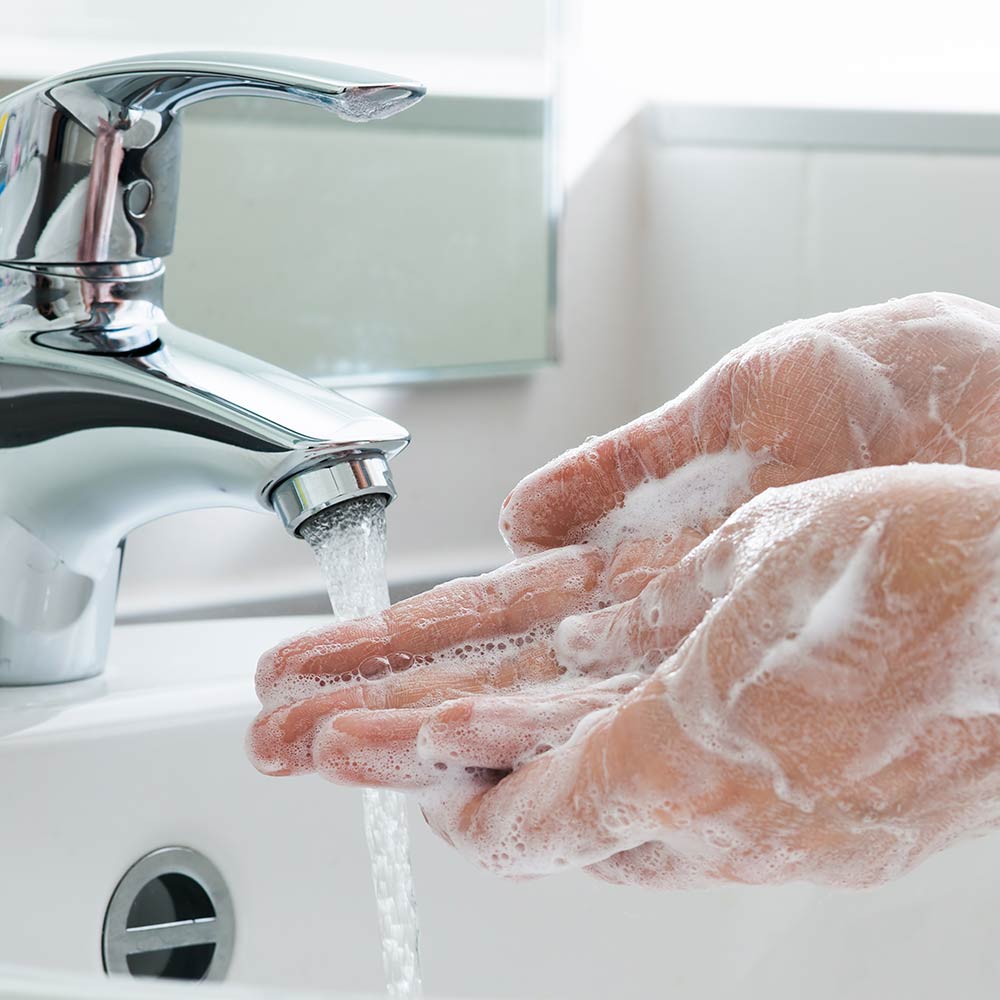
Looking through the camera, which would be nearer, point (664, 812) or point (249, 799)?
point (664, 812)

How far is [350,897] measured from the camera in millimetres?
565

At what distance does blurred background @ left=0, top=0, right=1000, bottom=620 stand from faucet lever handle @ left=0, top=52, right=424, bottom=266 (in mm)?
262

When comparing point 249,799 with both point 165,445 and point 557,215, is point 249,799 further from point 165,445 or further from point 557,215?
point 557,215

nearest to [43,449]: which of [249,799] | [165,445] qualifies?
[165,445]

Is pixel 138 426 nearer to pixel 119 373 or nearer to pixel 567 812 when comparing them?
pixel 119 373

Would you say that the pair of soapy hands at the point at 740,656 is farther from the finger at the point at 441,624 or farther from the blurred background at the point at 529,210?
the blurred background at the point at 529,210

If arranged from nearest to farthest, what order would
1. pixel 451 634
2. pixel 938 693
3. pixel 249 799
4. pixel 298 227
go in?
pixel 938 693 < pixel 451 634 < pixel 249 799 < pixel 298 227

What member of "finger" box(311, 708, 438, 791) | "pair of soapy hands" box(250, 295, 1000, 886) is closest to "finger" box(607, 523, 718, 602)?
"pair of soapy hands" box(250, 295, 1000, 886)

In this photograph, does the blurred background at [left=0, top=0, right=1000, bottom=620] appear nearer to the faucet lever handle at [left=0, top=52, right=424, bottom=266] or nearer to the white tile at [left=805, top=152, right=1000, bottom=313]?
the white tile at [left=805, top=152, right=1000, bottom=313]

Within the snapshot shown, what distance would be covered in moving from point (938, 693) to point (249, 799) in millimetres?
326

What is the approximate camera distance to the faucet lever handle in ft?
1.49

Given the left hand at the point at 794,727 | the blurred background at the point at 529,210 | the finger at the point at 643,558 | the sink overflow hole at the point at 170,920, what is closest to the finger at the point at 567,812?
the left hand at the point at 794,727

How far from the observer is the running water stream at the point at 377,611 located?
479 mm

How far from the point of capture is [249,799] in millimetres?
559
